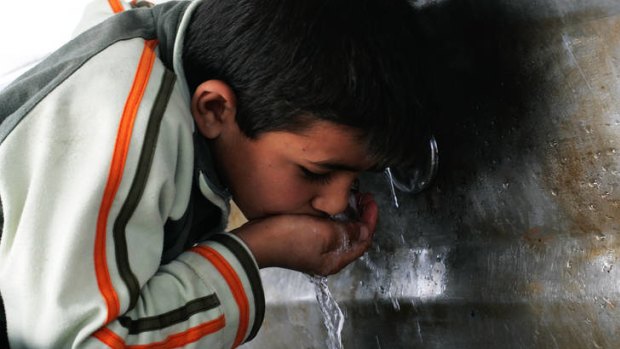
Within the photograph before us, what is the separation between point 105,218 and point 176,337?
0.61 ft

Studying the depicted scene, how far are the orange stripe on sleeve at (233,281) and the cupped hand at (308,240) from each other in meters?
0.06

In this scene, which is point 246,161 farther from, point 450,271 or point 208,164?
point 450,271

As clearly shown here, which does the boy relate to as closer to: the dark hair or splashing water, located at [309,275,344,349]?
the dark hair

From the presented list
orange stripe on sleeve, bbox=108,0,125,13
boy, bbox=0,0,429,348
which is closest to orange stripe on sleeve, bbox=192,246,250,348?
boy, bbox=0,0,429,348

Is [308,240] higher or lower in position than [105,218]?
lower

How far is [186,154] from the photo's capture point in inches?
40.7

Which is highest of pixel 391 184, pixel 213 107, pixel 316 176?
pixel 213 107

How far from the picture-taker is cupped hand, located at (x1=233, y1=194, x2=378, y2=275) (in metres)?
1.12

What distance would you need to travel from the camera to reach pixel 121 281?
0.94 metres

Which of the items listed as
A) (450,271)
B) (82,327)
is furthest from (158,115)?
(450,271)

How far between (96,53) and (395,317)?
2.16ft

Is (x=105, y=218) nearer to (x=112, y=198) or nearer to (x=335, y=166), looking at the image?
(x=112, y=198)

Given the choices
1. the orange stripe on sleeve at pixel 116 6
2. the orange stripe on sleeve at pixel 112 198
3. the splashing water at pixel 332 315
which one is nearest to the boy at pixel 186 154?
the orange stripe on sleeve at pixel 112 198

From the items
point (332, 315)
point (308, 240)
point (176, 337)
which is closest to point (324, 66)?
point (308, 240)
